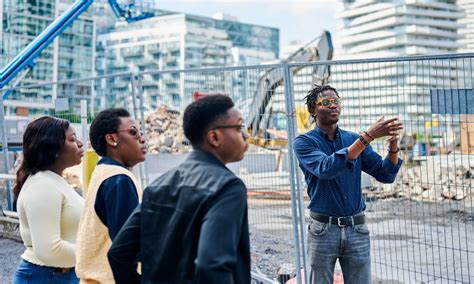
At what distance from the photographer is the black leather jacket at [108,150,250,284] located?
1.74 meters

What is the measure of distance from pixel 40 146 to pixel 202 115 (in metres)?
1.39

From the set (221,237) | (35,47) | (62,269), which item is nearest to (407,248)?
(62,269)

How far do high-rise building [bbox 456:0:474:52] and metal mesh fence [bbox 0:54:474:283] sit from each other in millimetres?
101258

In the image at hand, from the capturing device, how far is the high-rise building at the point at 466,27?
107188 mm

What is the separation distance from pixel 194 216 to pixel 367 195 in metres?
3.76

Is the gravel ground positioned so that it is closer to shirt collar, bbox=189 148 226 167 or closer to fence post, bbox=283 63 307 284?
fence post, bbox=283 63 307 284

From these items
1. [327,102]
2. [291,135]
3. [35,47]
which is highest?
[35,47]

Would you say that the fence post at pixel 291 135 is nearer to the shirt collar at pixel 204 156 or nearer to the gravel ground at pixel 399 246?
the gravel ground at pixel 399 246

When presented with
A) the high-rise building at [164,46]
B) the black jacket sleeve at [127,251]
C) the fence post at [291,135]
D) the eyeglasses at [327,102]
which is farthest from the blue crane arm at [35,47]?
the high-rise building at [164,46]

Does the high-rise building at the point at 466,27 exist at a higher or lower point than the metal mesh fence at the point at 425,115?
higher

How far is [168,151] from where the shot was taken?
6.79 meters

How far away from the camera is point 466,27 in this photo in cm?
10850

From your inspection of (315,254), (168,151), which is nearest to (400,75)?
(315,254)

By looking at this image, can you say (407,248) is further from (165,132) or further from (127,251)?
(165,132)
